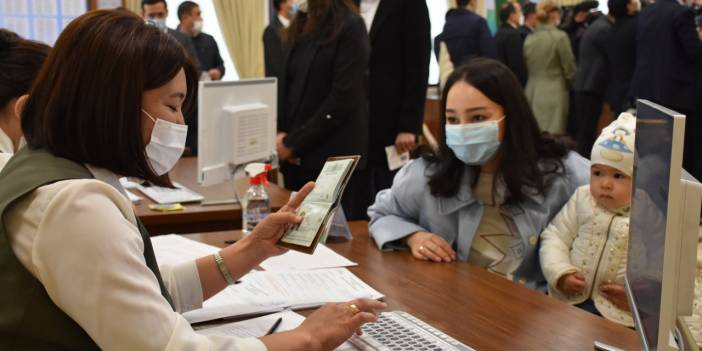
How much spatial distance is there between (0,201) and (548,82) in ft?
21.0

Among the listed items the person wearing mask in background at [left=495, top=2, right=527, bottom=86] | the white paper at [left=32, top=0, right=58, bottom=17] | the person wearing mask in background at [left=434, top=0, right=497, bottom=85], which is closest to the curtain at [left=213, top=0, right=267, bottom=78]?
the white paper at [left=32, top=0, right=58, bottom=17]

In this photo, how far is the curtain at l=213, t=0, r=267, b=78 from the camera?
26.1ft

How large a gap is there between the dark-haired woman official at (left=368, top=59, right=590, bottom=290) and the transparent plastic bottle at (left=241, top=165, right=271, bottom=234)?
0.48 meters

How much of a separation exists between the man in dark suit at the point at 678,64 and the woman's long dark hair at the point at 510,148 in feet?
10.3

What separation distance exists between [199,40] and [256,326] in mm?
5358

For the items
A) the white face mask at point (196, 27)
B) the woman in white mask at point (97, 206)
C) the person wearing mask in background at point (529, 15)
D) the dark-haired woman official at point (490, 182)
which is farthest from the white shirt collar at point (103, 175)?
the person wearing mask in background at point (529, 15)

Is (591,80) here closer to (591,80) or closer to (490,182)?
(591,80)

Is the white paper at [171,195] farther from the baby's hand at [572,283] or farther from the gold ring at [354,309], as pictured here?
the gold ring at [354,309]

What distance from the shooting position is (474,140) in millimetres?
2180

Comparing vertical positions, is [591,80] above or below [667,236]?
below

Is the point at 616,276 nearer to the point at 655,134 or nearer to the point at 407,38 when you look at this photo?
the point at 655,134

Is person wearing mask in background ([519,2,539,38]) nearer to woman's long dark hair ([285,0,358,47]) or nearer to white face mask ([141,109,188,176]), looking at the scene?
woman's long dark hair ([285,0,358,47])

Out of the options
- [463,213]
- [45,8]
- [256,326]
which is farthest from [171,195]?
[45,8]

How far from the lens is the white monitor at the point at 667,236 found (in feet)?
3.24
